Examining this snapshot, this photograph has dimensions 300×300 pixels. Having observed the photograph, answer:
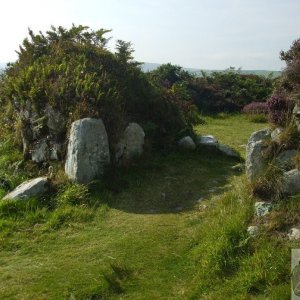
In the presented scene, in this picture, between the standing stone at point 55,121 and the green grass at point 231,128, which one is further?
the green grass at point 231,128

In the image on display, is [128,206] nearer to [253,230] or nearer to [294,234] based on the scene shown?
[253,230]

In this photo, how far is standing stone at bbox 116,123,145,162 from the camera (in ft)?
37.0

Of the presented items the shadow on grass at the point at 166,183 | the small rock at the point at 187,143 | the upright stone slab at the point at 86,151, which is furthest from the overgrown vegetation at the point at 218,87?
the upright stone slab at the point at 86,151

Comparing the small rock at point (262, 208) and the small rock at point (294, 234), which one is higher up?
the small rock at point (262, 208)

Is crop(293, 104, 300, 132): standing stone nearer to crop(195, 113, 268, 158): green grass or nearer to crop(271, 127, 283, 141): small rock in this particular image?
crop(271, 127, 283, 141): small rock

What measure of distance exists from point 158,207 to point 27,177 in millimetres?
3566

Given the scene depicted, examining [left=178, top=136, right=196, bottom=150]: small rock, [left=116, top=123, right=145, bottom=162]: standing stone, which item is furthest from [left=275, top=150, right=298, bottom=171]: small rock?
[left=178, top=136, right=196, bottom=150]: small rock

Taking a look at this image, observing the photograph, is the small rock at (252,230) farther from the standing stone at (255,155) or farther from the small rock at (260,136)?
the small rock at (260,136)

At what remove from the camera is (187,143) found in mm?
12797

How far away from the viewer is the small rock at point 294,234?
648cm

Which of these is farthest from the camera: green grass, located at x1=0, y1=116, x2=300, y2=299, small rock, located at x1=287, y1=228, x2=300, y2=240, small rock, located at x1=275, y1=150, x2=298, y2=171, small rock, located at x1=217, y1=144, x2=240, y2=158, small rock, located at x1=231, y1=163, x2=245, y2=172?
small rock, located at x1=217, y1=144, x2=240, y2=158

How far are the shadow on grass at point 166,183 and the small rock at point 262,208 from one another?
210 centimetres

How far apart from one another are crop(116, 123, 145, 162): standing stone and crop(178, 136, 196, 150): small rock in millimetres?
1476

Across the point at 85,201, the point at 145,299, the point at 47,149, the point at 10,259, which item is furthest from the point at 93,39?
the point at 145,299
